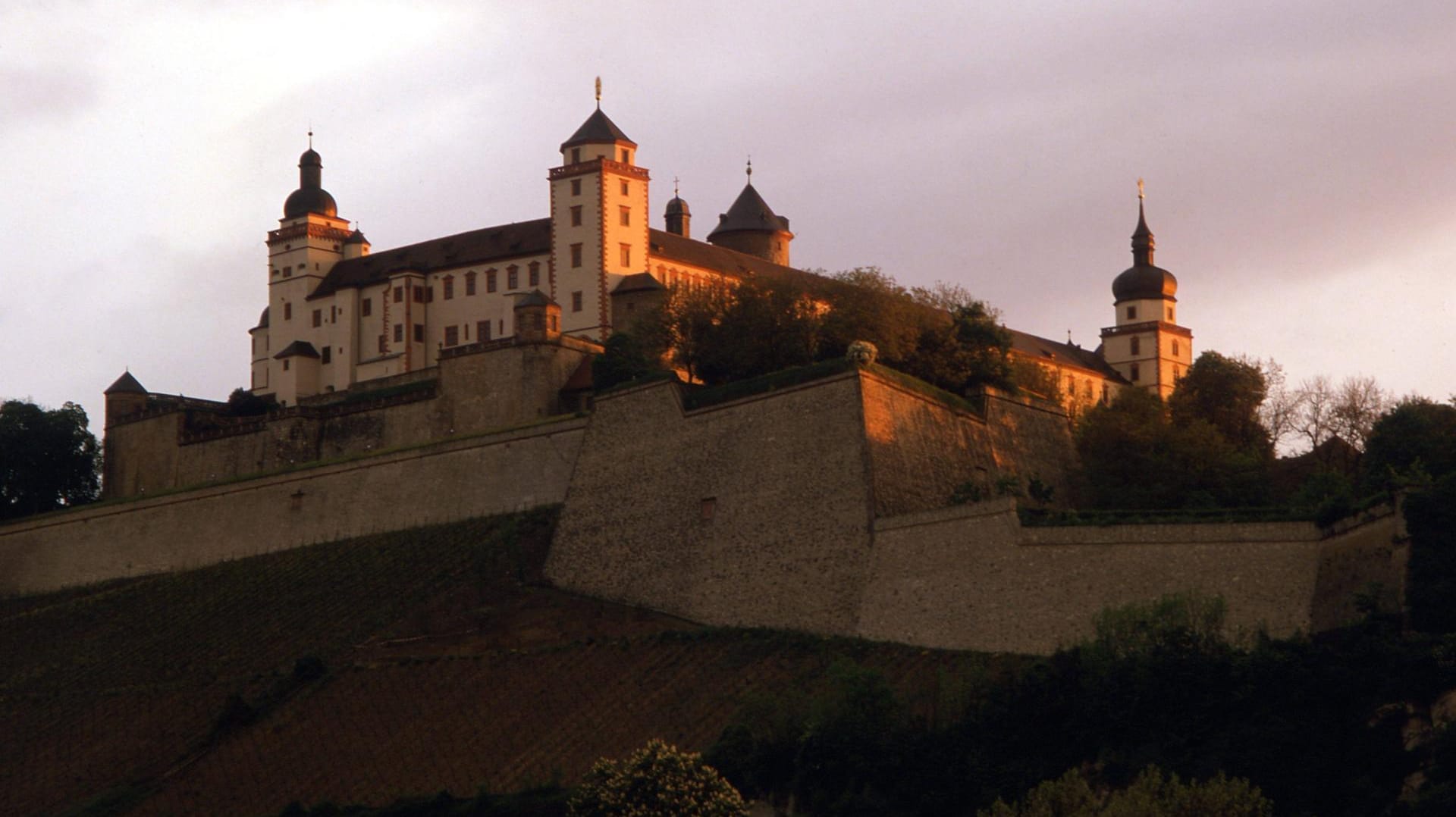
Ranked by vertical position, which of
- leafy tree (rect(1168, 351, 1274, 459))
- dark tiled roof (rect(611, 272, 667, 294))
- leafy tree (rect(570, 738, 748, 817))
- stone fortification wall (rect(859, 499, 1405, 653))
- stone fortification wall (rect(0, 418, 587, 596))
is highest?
dark tiled roof (rect(611, 272, 667, 294))

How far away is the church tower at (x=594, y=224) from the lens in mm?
73000

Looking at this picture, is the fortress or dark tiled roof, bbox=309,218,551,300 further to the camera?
dark tiled roof, bbox=309,218,551,300

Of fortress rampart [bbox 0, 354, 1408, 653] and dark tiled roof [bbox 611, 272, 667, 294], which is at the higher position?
dark tiled roof [bbox 611, 272, 667, 294]

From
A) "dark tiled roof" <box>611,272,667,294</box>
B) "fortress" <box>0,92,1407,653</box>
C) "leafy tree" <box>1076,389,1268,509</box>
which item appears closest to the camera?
"fortress" <box>0,92,1407,653</box>

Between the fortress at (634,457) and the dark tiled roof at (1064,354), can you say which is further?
the dark tiled roof at (1064,354)

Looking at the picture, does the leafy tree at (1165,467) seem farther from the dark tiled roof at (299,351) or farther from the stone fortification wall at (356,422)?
the dark tiled roof at (299,351)

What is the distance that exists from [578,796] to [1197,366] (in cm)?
3486

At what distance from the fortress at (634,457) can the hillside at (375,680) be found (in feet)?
4.76

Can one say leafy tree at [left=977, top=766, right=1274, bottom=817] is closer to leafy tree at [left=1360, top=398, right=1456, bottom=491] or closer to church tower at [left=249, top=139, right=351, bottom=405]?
leafy tree at [left=1360, top=398, right=1456, bottom=491]

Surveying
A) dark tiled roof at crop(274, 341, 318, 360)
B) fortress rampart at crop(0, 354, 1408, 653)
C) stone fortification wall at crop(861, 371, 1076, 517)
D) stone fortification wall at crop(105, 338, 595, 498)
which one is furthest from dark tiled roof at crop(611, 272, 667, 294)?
stone fortification wall at crop(861, 371, 1076, 517)

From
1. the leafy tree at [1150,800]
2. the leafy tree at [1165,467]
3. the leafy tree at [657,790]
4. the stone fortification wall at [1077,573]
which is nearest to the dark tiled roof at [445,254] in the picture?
the leafy tree at [1165,467]

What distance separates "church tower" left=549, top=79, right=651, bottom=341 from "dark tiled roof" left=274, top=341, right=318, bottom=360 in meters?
11.0

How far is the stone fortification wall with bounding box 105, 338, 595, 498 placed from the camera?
223 ft

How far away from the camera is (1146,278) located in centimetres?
9031
